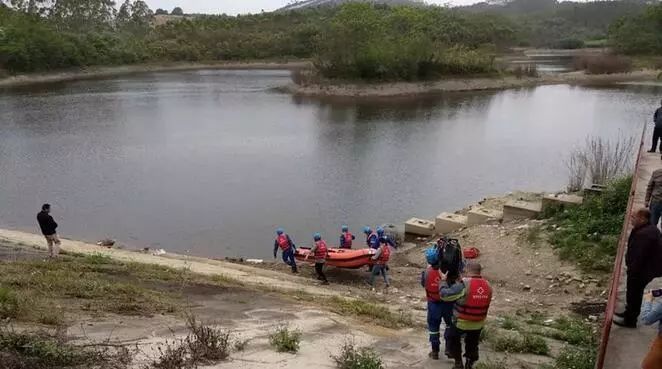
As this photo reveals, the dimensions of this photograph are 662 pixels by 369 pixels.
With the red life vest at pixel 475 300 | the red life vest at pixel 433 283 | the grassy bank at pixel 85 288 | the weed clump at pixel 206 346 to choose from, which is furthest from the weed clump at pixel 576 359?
the grassy bank at pixel 85 288

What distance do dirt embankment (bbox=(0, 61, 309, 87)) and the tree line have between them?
1.19 metres

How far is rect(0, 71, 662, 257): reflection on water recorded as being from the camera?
20.1 m

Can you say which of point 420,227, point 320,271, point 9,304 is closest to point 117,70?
point 420,227

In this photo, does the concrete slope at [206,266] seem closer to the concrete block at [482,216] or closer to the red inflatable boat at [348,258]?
the red inflatable boat at [348,258]

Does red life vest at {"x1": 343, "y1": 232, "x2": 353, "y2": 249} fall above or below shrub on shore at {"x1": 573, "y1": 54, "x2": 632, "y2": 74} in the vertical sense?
below

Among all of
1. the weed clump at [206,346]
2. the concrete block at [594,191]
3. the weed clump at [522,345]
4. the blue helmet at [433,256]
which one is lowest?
the weed clump at [522,345]

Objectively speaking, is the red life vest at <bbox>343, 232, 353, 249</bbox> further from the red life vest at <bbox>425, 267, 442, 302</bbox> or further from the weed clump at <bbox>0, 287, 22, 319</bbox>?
the weed clump at <bbox>0, 287, 22, 319</bbox>

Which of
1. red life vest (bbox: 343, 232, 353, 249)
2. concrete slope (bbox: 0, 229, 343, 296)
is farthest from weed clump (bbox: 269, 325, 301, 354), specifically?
red life vest (bbox: 343, 232, 353, 249)

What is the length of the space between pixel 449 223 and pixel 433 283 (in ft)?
36.2

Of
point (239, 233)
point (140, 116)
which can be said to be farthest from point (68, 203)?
point (140, 116)

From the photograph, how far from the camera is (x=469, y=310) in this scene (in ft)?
21.3

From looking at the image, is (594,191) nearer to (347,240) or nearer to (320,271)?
(347,240)

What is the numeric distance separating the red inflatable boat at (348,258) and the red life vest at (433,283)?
6.36m

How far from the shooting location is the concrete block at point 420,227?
59.1 feet
